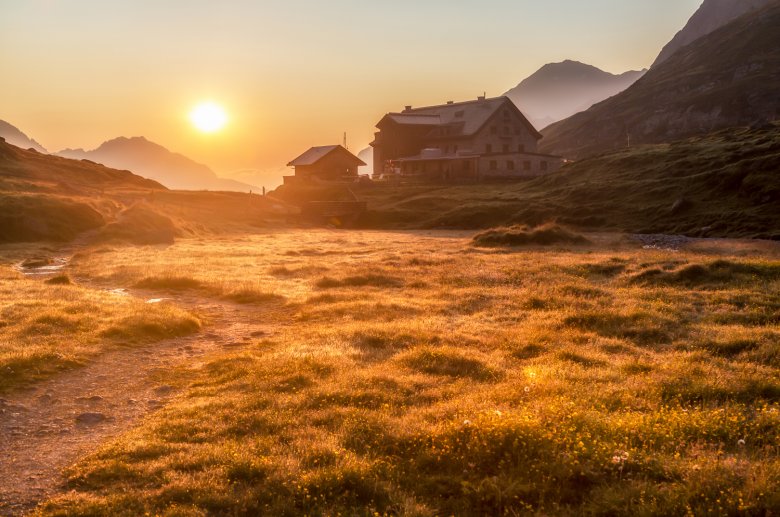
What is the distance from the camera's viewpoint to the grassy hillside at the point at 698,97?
110m

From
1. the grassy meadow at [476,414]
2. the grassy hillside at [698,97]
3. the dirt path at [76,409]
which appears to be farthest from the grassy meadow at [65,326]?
the grassy hillside at [698,97]

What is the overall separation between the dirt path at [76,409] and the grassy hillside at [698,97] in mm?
114784

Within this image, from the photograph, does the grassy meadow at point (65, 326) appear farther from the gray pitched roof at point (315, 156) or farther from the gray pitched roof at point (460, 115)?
the gray pitched roof at point (460, 115)

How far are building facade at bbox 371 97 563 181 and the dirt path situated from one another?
74.4m

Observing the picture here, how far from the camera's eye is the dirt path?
8680 mm

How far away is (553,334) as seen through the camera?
16.8 metres

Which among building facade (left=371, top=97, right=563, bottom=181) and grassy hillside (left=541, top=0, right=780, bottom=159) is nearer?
building facade (left=371, top=97, right=563, bottom=181)

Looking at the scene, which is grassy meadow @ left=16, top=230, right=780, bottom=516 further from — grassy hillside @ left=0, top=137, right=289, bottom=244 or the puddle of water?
grassy hillside @ left=0, top=137, right=289, bottom=244

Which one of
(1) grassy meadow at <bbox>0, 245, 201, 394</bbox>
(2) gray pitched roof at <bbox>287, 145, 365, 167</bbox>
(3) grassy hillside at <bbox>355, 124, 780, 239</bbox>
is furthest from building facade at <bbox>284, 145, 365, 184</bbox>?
(1) grassy meadow at <bbox>0, 245, 201, 394</bbox>

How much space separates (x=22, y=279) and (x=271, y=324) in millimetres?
15109

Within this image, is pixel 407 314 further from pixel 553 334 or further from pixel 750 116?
pixel 750 116

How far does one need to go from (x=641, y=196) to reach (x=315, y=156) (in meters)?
53.6

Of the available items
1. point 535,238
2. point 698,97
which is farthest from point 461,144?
point 698,97

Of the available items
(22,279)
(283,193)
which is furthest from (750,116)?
(22,279)
